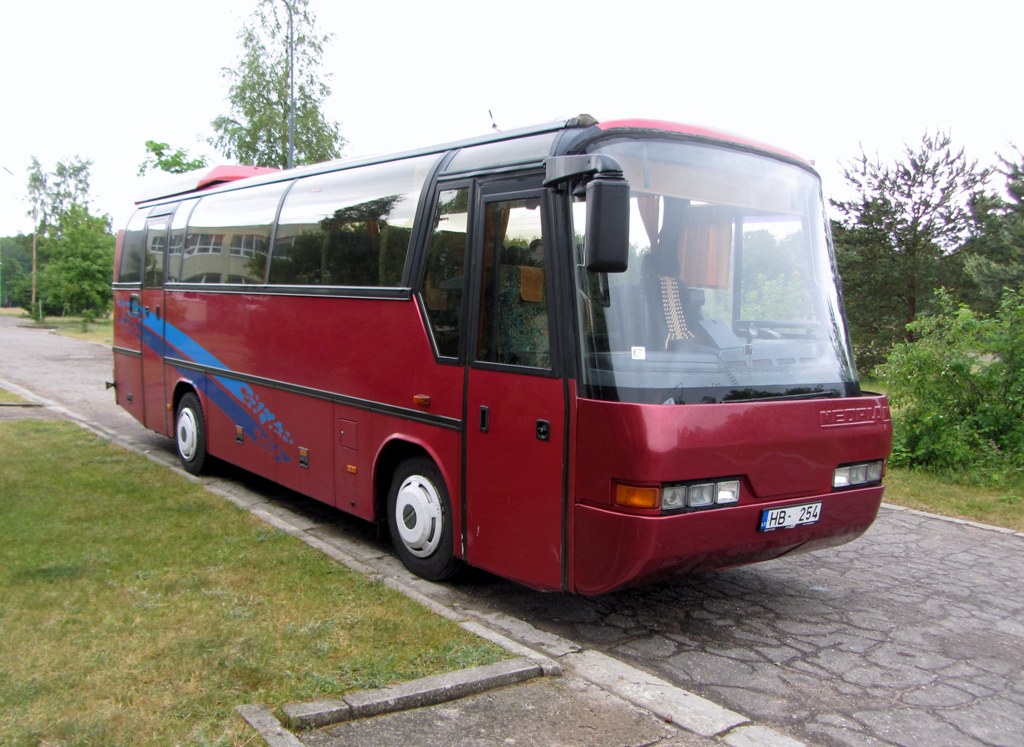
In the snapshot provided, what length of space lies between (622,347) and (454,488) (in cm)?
162

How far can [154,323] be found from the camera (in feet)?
35.3

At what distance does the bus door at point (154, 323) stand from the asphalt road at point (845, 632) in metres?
3.84

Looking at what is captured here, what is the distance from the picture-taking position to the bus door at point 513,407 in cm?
510

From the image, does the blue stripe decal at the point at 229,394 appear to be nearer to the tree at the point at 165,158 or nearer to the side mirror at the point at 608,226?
the side mirror at the point at 608,226

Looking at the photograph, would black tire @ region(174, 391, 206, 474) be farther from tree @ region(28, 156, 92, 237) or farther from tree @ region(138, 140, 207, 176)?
tree @ region(28, 156, 92, 237)

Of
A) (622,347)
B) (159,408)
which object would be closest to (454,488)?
(622,347)

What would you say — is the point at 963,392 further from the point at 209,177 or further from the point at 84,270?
the point at 84,270

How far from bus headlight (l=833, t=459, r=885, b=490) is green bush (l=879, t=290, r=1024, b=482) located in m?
4.92

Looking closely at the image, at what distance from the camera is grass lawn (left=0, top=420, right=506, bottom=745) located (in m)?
3.96

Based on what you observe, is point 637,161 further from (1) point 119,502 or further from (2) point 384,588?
(1) point 119,502

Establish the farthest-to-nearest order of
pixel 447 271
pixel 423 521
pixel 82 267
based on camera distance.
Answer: pixel 82 267 → pixel 423 521 → pixel 447 271

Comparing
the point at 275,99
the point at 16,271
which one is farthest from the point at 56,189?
the point at 275,99

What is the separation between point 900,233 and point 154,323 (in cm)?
2360

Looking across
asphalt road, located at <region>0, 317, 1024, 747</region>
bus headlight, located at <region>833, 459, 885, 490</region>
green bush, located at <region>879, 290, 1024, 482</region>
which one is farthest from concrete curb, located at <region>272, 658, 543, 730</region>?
green bush, located at <region>879, 290, 1024, 482</region>
